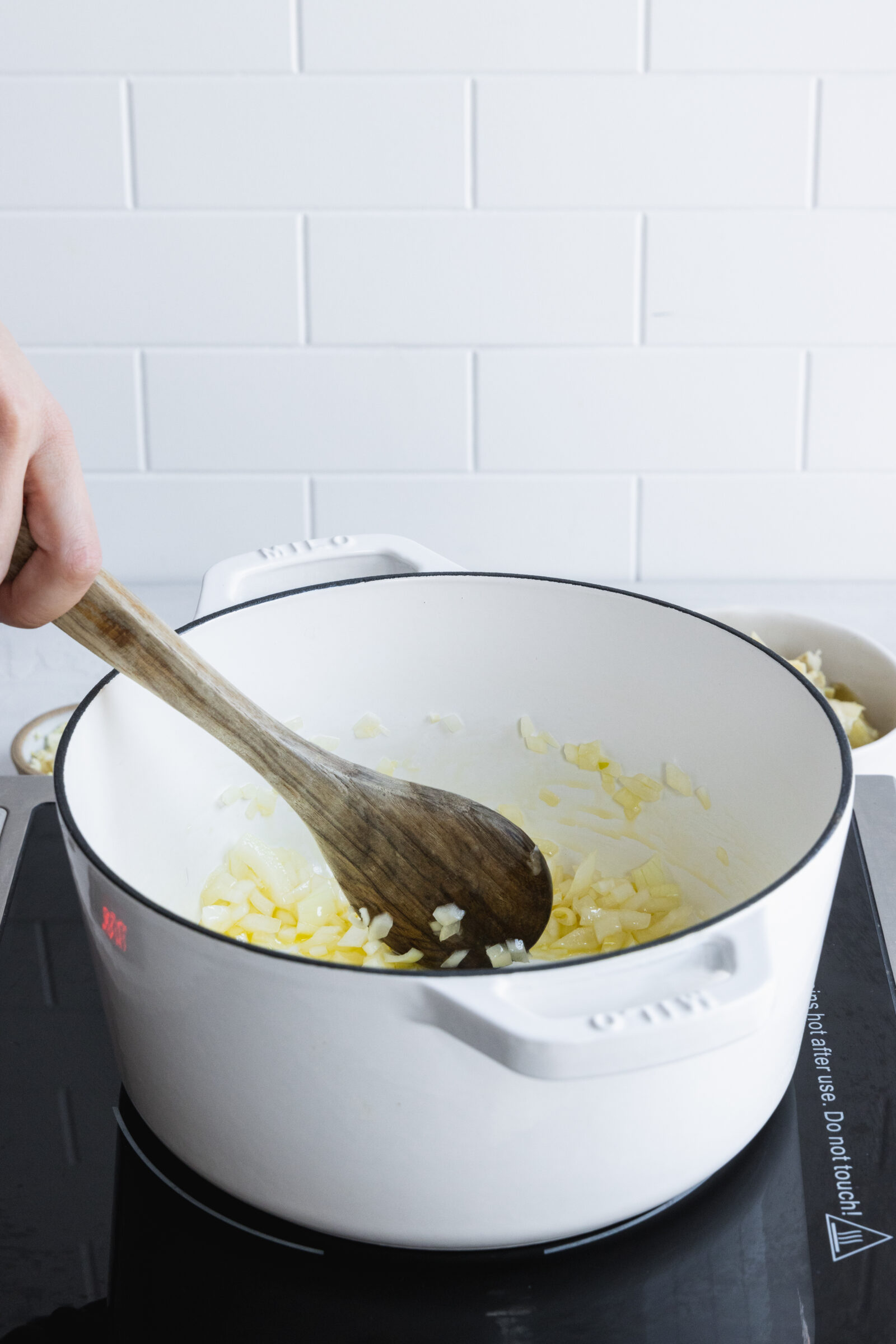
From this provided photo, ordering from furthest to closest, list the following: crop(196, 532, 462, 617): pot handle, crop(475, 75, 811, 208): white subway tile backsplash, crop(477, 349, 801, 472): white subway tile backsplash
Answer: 1. crop(477, 349, 801, 472): white subway tile backsplash
2. crop(475, 75, 811, 208): white subway tile backsplash
3. crop(196, 532, 462, 617): pot handle

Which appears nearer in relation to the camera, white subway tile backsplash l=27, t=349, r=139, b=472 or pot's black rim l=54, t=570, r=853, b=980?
pot's black rim l=54, t=570, r=853, b=980

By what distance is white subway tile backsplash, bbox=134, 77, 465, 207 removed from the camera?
1.07 metres

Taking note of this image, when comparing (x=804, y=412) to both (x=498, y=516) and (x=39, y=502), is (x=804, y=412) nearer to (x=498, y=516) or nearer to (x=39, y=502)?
(x=498, y=516)

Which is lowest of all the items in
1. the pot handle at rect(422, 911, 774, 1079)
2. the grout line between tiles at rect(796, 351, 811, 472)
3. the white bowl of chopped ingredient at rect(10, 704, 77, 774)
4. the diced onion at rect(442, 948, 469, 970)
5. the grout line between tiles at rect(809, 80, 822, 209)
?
the diced onion at rect(442, 948, 469, 970)

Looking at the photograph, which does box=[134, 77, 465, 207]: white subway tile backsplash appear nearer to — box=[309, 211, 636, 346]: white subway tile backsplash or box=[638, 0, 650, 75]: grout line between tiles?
box=[309, 211, 636, 346]: white subway tile backsplash

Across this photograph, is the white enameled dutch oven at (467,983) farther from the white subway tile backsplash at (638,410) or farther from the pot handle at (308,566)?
the white subway tile backsplash at (638,410)

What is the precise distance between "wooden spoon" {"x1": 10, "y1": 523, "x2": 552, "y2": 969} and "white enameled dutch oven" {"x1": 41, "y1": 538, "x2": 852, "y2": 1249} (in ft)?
0.20

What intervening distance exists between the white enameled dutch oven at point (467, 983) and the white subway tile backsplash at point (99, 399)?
53 cm

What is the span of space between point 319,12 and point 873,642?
713 millimetres

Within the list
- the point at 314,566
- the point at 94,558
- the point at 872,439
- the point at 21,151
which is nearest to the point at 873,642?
the point at 872,439

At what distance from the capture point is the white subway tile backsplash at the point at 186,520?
122 centimetres

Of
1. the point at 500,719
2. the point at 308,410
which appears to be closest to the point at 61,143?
the point at 308,410

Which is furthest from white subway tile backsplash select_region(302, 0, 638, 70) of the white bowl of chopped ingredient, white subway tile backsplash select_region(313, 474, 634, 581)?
the white bowl of chopped ingredient

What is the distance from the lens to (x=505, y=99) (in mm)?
1067
